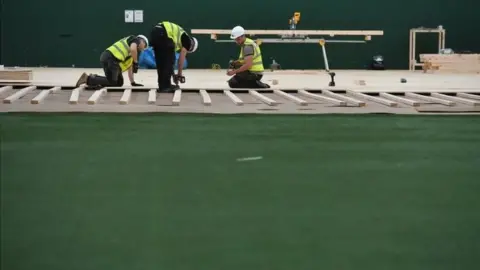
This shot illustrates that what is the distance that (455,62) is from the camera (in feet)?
46.6

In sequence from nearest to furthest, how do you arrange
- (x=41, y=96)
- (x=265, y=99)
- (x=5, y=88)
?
(x=41, y=96) < (x=265, y=99) < (x=5, y=88)

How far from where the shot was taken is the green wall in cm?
1552

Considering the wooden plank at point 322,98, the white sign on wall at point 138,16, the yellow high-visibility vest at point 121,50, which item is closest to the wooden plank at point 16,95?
the yellow high-visibility vest at point 121,50

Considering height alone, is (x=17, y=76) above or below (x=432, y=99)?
above

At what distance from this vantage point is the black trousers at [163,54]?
25.0ft

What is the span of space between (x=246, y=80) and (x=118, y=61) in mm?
1593

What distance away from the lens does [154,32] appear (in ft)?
25.2

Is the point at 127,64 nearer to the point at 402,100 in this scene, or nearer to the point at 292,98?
the point at 292,98

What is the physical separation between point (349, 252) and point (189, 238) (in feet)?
1.79

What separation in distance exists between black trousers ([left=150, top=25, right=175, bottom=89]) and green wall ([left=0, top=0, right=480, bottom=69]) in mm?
8057

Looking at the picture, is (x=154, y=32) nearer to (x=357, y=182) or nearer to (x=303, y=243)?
(x=357, y=182)

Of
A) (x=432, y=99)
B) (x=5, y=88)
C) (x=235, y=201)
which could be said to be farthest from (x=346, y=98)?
(x=235, y=201)

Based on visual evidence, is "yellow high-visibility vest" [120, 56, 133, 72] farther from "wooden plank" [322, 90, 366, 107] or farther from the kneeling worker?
"wooden plank" [322, 90, 366, 107]

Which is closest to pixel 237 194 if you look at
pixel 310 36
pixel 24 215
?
pixel 24 215
